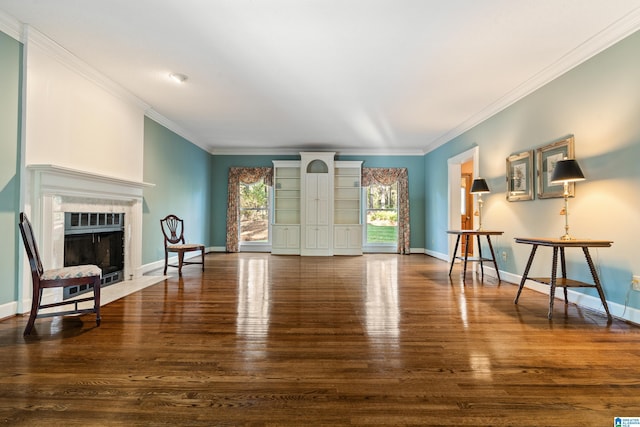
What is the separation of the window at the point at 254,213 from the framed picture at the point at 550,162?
20.1 feet

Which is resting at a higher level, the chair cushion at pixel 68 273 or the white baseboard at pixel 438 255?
the chair cushion at pixel 68 273

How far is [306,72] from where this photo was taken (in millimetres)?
3883

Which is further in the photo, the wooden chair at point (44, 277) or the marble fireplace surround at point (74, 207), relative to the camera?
the marble fireplace surround at point (74, 207)

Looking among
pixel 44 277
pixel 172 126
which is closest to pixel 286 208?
pixel 172 126

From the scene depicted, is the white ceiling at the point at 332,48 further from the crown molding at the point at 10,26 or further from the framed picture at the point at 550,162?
the framed picture at the point at 550,162

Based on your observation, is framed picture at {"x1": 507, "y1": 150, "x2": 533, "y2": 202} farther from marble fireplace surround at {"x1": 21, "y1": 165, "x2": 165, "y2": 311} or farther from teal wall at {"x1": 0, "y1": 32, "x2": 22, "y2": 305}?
teal wall at {"x1": 0, "y1": 32, "x2": 22, "y2": 305}

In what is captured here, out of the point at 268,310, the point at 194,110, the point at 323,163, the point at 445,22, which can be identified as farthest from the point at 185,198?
the point at 445,22

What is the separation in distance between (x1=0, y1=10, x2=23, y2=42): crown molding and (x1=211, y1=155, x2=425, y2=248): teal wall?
5.45 meters

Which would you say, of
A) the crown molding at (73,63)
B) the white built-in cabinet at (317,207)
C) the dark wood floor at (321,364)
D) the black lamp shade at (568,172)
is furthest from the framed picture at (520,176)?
the crown molding at (73,63)

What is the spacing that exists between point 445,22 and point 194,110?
4014mm

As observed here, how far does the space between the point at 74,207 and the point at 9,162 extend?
0.82m

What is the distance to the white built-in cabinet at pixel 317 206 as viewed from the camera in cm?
780

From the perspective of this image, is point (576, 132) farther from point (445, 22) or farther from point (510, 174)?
point (445, 22)

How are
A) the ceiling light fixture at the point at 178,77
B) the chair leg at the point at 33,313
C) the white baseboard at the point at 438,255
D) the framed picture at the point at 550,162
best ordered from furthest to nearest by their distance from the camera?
the white baseboard at the point at 438,255
the ceiling light fixture at the point at 178,77
the framed picture at the point at 550,162
the chair leg at the point at 33,313
